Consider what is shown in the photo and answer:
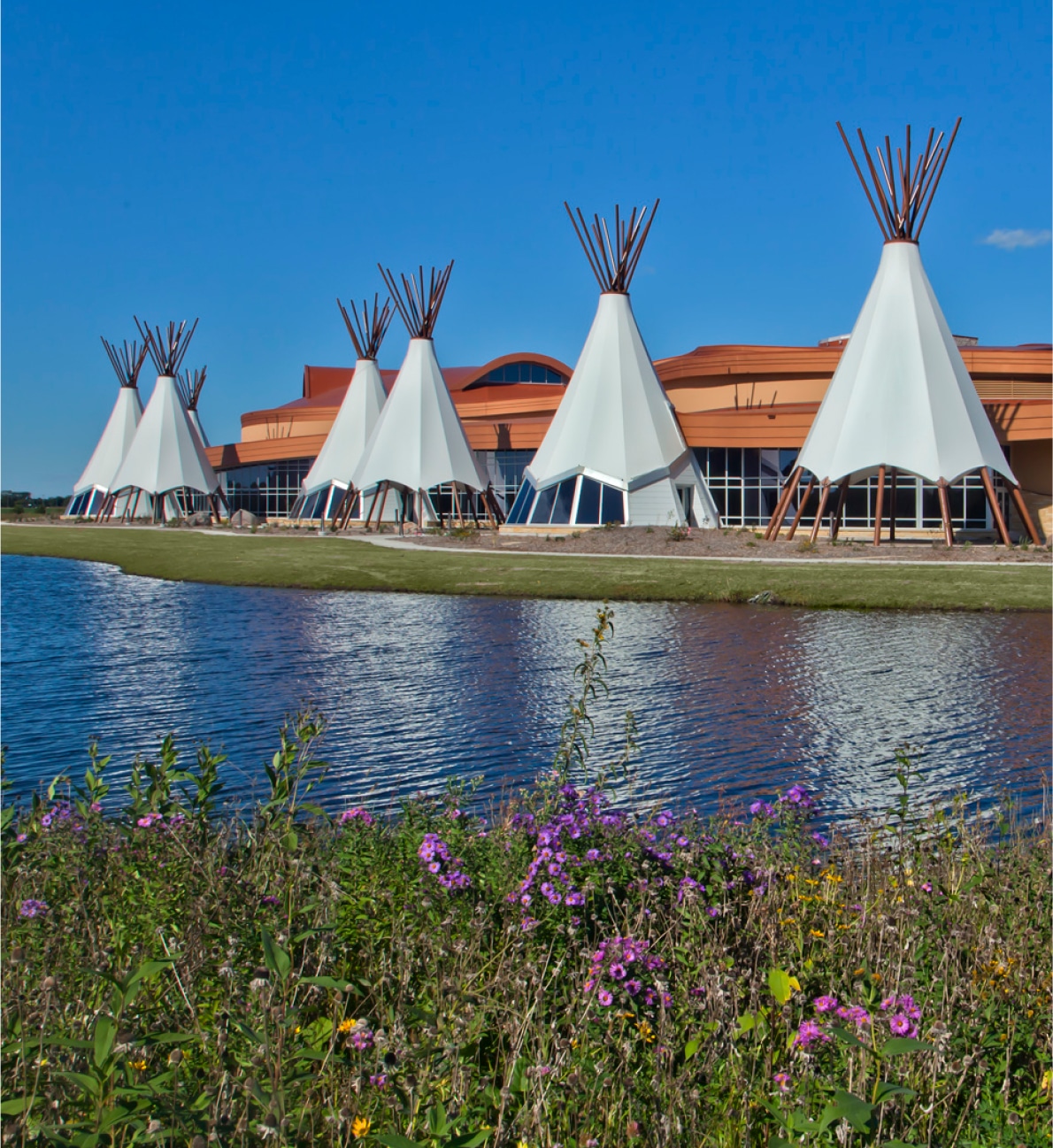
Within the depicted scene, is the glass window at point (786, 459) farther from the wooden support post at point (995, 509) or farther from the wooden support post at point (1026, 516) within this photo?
the wooden support post at point (995, 509)

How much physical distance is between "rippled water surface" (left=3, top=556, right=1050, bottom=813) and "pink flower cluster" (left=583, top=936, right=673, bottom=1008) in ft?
11.5

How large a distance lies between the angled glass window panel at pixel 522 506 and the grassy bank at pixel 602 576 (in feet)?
25.9

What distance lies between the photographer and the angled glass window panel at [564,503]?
34344 mm

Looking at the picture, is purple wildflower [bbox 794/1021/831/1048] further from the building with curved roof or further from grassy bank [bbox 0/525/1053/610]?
the building with curved roof

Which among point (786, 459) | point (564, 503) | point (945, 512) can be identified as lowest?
point (945, 512)

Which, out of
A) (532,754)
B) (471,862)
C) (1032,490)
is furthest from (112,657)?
(1032,490)

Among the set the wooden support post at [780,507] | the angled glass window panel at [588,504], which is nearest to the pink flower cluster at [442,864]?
the wooden support post at [780,507]

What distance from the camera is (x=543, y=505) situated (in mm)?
35031

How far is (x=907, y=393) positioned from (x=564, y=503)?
11040 mm

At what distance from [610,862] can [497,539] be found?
2738cm

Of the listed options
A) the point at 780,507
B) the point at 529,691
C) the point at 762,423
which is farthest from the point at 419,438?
the point at 529,691

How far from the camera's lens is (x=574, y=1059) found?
116 inches

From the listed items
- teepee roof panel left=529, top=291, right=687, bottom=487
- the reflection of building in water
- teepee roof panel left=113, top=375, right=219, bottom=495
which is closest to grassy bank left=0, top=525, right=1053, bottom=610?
the reflection of building in water

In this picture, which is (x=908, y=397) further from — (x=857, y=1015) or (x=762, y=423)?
(x=857, y=1015)
